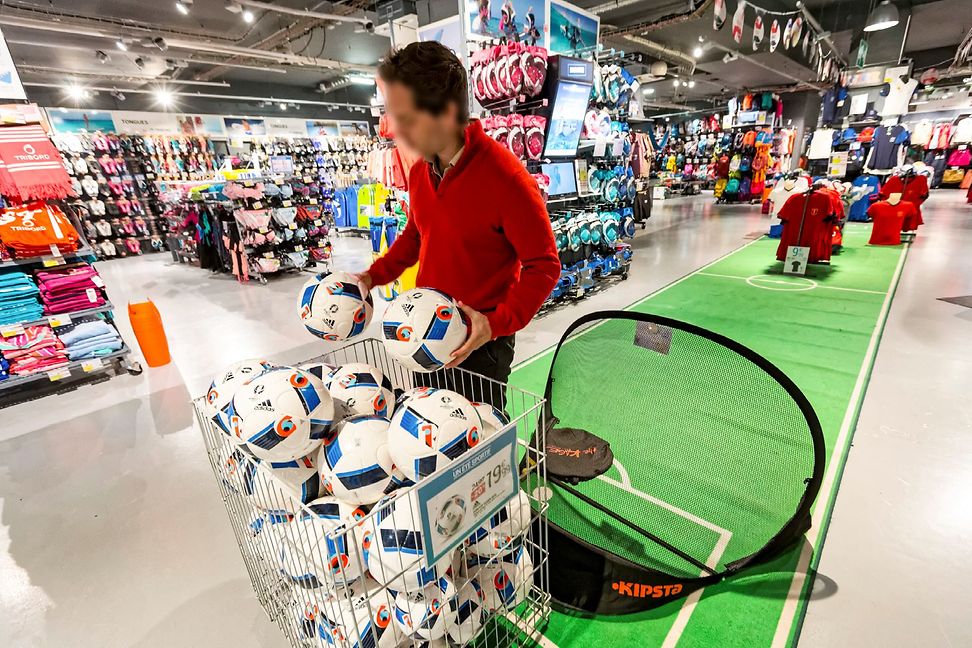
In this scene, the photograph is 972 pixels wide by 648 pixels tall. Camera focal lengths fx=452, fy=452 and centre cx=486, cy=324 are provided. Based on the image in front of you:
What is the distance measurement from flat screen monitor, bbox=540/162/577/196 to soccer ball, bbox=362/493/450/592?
467cm

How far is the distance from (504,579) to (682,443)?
2.51ft

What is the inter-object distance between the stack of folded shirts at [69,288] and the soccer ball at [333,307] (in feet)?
12.4

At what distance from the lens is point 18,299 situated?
3.71 m

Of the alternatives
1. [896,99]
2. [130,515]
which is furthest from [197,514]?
[896,99]

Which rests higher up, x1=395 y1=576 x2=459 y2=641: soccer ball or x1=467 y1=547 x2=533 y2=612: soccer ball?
x1=395 y1=576 x2=459 y2=641: soccer ball

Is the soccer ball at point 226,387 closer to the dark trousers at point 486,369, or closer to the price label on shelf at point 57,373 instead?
the dark trousers at point 486,369

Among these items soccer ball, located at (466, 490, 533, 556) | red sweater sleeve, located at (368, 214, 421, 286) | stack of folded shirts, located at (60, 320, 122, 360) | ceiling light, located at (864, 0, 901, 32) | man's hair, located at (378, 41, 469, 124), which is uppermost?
ceiling light, located at (864, 0, 901, 32)

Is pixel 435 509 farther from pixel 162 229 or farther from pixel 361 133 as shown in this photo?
pixel 361 133

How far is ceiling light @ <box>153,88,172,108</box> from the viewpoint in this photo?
13.5m

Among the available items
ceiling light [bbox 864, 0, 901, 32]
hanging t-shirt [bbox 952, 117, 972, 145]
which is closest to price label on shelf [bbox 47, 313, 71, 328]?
ceiling light [bbox 864, 0, 901, 32]

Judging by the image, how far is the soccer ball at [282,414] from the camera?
1.13 meters

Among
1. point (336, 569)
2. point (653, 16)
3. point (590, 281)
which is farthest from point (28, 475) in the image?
point (653, 16)

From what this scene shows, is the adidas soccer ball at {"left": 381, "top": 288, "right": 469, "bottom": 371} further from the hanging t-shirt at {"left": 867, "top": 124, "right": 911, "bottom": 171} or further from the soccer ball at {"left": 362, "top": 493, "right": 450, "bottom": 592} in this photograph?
the hanging t-shirt at {"left": 867, "top": 124, "right": 911, "bottom": 171}

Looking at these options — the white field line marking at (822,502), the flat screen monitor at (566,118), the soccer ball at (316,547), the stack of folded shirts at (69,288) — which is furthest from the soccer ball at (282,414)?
the flat screen monitor at (566,118)
